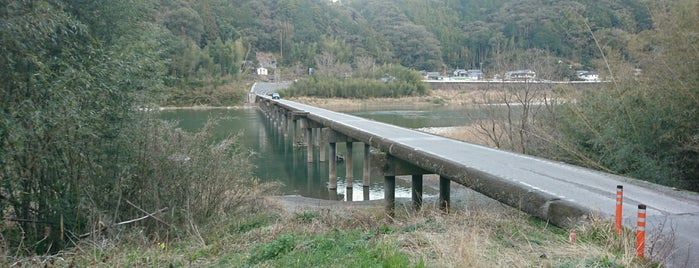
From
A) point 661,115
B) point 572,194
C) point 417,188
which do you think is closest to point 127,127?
point 417,188

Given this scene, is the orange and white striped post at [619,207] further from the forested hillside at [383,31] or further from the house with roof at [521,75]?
the forested hillside at [383,31]

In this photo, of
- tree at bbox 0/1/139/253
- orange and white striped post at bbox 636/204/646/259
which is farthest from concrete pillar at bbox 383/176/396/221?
orange and white striped post at bbox 636/204/646/259

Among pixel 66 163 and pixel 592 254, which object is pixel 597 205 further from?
pixel 66 163

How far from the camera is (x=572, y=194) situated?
5422 mm

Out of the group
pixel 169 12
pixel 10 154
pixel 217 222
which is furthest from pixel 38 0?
pixel 169 12

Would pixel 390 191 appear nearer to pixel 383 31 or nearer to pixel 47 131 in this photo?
pixel 47 131

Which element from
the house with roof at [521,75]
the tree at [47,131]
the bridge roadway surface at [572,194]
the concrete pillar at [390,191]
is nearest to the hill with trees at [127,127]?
the tree at [47,131]

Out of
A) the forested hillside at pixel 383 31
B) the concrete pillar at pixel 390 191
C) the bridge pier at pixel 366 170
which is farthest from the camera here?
the forested hillside at pixel 383 31

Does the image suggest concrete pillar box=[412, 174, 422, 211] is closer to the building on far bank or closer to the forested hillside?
the building on far bank

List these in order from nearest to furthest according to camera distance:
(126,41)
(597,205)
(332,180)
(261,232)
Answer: (597,205)
(261,232)
(126,41)
(332,180)

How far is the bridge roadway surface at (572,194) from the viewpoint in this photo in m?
3.94

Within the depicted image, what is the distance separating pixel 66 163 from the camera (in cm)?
611

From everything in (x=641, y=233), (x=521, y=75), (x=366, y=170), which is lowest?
(x=366, y=170)

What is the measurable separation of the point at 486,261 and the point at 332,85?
5432 centimetres
